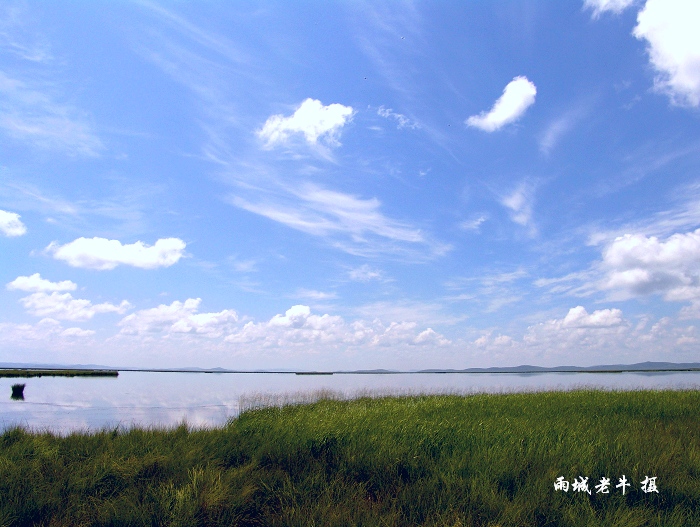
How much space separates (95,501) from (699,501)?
9.65m

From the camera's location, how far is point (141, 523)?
18.5 feet

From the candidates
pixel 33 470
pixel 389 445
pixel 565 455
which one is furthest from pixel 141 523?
pixel 565 455

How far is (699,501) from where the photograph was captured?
6.58 meters

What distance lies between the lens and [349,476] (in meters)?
7.87

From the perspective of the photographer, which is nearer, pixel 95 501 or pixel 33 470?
pixel 95 501

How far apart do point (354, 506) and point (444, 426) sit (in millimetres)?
6398

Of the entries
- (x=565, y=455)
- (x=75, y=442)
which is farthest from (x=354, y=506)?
(x=75, y=442)

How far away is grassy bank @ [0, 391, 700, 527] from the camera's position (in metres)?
5.91

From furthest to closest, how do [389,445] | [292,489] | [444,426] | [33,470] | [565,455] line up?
1. [444,426]
2. [389,445]
3. [565,455]
4. [33,470]
5. [292,489]

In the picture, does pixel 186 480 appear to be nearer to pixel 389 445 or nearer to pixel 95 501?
pixel 95 501

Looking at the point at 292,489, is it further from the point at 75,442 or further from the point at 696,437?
the point at 696,437

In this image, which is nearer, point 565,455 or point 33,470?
point 33,470

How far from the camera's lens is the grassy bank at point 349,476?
5906 millimetres

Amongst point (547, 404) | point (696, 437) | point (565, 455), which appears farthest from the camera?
point (547, 404)
